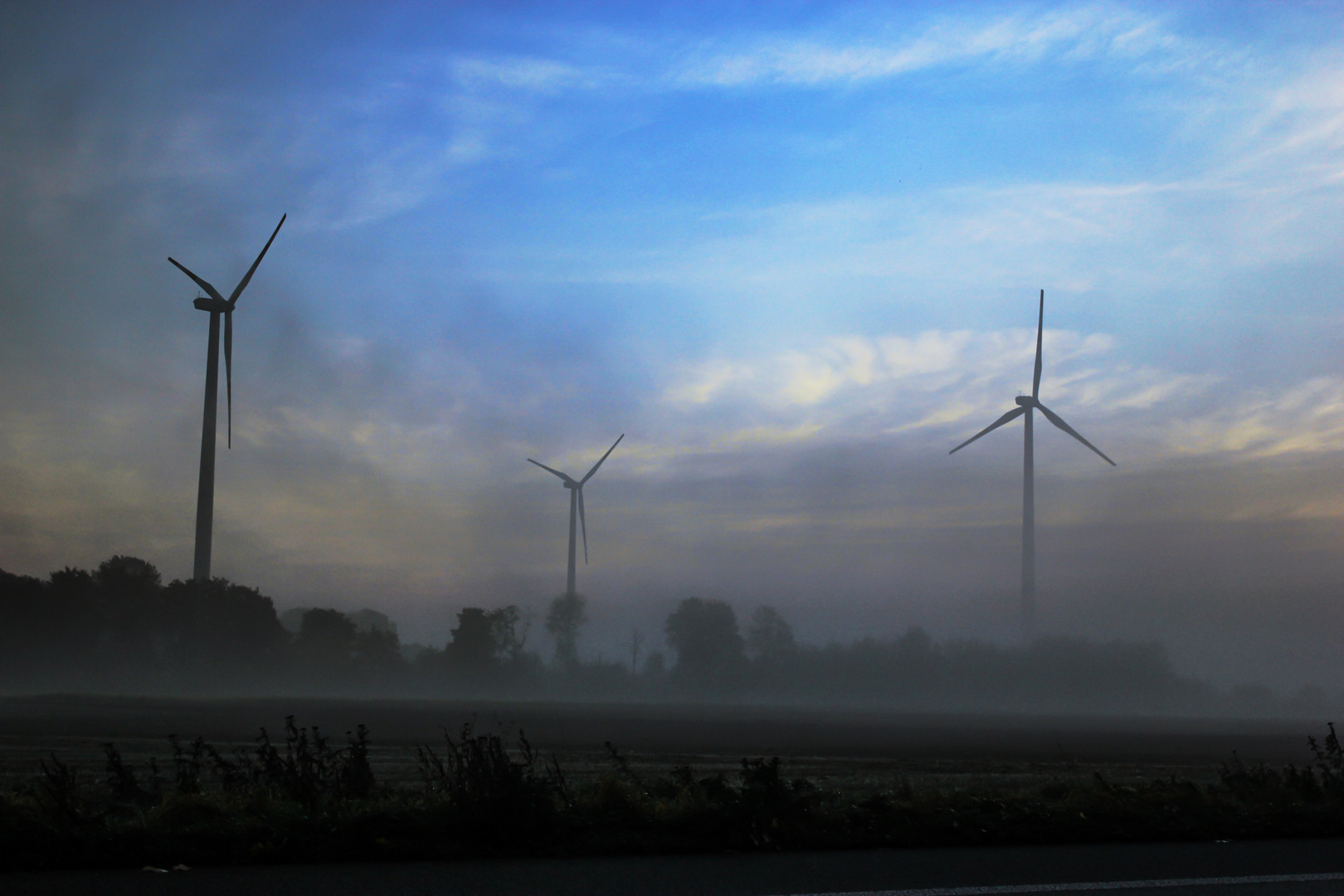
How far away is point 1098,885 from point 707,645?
150m

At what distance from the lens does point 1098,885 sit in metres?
9.99

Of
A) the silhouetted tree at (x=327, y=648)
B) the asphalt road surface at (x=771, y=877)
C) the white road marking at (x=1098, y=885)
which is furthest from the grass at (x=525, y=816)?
the silhouetted tree at (x=327, y=648)

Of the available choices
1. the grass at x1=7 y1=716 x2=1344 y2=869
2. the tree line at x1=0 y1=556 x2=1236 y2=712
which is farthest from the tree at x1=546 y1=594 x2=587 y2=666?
the grass at x1=7 y1=716 x2=1344 y2=869

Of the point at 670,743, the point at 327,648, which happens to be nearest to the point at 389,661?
the point at 327,648

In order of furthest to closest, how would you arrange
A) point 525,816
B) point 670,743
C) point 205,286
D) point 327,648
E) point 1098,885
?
1. point 327,648
2. point 205,286
3. point 670,743
4. point 525,816
5. point 1098,885

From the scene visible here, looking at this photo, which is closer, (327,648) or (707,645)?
(327,648)

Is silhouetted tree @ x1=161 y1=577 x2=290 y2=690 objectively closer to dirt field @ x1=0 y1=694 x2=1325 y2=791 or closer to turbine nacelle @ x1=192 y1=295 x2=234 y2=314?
dirt field @ x1=0 y1=694 x2=1325 y2=791

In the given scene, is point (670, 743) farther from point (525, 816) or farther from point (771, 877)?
point (771, 877)

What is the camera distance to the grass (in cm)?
1082

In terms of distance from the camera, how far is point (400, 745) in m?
39.8

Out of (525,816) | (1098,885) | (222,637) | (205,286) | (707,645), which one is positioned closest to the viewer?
(1098,885)

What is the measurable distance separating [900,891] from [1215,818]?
6669mm

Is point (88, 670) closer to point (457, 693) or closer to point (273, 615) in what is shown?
point (273, 615)

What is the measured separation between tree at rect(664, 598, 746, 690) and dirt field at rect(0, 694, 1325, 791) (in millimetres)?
63085
